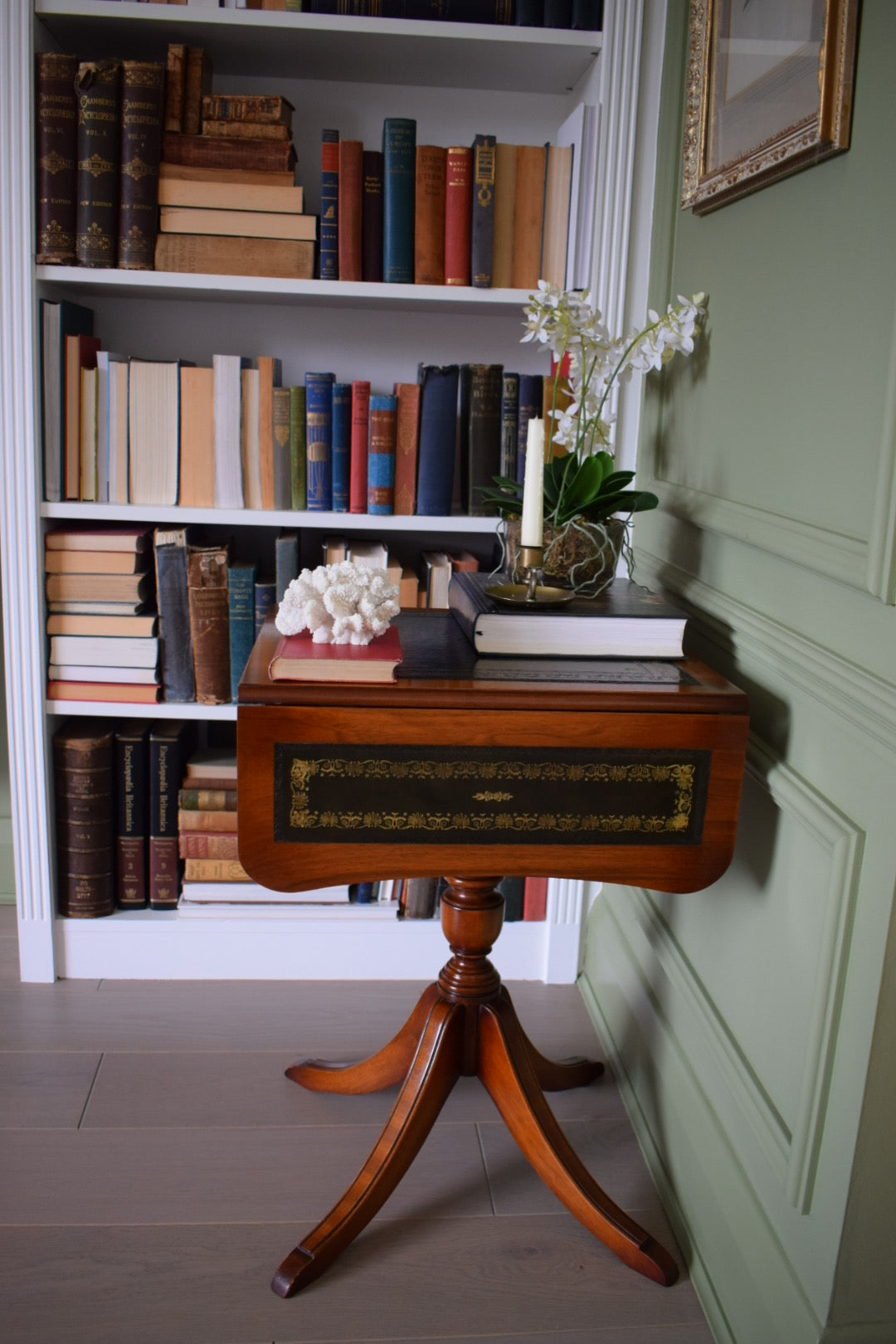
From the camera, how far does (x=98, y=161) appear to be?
6.14 feet

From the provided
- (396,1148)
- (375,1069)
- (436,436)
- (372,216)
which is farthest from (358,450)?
(396,1148)

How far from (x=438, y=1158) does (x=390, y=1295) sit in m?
0.28

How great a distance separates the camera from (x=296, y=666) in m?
1.29

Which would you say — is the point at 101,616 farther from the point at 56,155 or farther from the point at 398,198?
the point at 398,198

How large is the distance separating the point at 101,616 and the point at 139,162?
29.9 inches

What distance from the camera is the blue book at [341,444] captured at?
2018 mm

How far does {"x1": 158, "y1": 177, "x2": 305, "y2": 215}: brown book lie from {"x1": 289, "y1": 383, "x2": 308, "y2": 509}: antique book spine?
11.9 inches

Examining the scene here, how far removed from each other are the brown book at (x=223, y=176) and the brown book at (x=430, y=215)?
21cm

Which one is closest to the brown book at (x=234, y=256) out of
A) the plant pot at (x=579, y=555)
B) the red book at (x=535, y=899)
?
the plant pot at (x=579, y=555)

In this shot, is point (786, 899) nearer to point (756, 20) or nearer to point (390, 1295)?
point (390, 1295)

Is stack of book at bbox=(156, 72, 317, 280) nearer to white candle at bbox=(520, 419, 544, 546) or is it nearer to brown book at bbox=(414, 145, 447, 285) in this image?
brown book at bbox=(414, 145, 447, 285)

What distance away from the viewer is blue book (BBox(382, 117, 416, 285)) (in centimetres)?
191

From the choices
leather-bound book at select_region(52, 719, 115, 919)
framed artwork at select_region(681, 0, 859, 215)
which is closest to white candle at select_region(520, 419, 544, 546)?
framed artwork at select_region(681, 0, 859, 215)

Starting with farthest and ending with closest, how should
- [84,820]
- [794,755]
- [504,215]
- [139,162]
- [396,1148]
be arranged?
[84,820]
[504,215]
[139,162]
[396,1148]
[794,755]
